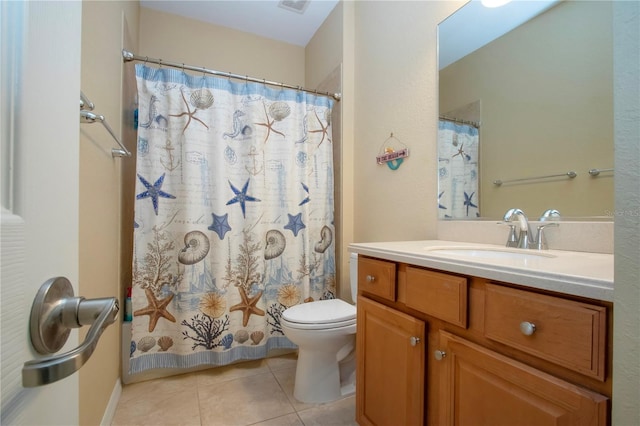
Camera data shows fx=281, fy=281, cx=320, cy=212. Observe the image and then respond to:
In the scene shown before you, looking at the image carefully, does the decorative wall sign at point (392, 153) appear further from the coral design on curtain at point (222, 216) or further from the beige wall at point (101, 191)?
the beige wall at point (101, 191)

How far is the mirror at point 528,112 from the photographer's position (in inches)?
37.5

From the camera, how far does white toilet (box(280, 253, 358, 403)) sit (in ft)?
4.68

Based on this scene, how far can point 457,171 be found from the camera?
139 cm

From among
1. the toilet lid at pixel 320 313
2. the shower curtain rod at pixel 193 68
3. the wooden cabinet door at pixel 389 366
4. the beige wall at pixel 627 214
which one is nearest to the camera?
the beige wall at pixel 627 214

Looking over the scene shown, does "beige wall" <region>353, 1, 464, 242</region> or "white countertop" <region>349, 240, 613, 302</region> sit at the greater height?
"beige wall" <region>353, 1, 464, 242</region>

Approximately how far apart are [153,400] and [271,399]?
2.05ft

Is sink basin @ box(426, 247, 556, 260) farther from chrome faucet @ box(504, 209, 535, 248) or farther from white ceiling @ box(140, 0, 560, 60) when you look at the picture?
white ceiling @ box(140, 0, 560, 60)

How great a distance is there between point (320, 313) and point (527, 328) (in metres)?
1.07

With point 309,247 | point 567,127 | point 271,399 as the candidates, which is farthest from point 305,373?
point 567,127

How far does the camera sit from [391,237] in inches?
67.1

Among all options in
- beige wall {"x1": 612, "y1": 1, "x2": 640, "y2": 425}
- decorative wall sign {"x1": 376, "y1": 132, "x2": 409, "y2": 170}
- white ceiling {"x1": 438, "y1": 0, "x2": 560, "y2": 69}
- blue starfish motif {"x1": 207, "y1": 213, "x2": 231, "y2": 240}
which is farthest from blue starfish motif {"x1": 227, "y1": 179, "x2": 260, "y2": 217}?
beige wall {"x1": 612, "y1": 1, "x2": 640, "y2": 425}

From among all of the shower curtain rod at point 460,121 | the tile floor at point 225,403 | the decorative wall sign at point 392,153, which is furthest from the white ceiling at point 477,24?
the tile floor at point 225,403

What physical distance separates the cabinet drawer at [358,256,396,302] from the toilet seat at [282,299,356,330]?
347 mm

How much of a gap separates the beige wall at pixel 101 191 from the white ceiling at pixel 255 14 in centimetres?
66
